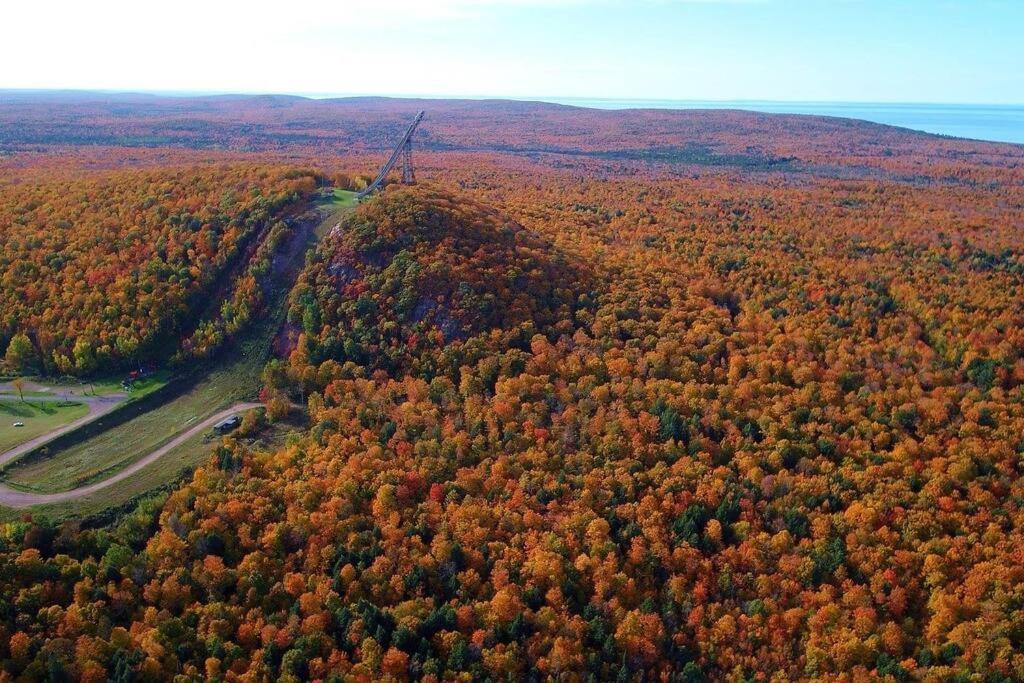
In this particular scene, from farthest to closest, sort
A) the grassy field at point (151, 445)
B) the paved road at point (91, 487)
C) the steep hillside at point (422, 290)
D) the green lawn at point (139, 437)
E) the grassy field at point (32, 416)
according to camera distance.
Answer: the steep hillside at point (422, 290) < the grassy field at point (32, 416) < the green lawn at point (139, 437) < the grassy field at point (151, 445) < the paved road at point (91, 487)

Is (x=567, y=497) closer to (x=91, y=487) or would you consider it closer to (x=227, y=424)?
(x=227, y=424)

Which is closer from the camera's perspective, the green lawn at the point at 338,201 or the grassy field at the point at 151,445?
the grassy field at the point at 151,445

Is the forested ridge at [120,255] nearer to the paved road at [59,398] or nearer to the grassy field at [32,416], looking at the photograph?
the paved road at [59,398]

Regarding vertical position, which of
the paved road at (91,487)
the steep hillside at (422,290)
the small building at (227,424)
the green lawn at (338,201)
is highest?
the green lawn at (338,201)

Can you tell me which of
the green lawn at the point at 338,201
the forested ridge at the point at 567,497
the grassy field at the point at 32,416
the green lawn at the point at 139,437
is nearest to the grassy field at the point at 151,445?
the green lawn at the point at 139,437

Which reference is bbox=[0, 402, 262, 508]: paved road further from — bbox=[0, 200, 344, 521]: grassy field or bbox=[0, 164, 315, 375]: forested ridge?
bbox=[0, 164, 315, 375]: forested ridge

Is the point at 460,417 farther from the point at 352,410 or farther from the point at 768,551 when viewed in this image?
the point at 768,551

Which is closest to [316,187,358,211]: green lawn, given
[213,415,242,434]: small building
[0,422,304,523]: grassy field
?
[213,415,242,434]: small building
